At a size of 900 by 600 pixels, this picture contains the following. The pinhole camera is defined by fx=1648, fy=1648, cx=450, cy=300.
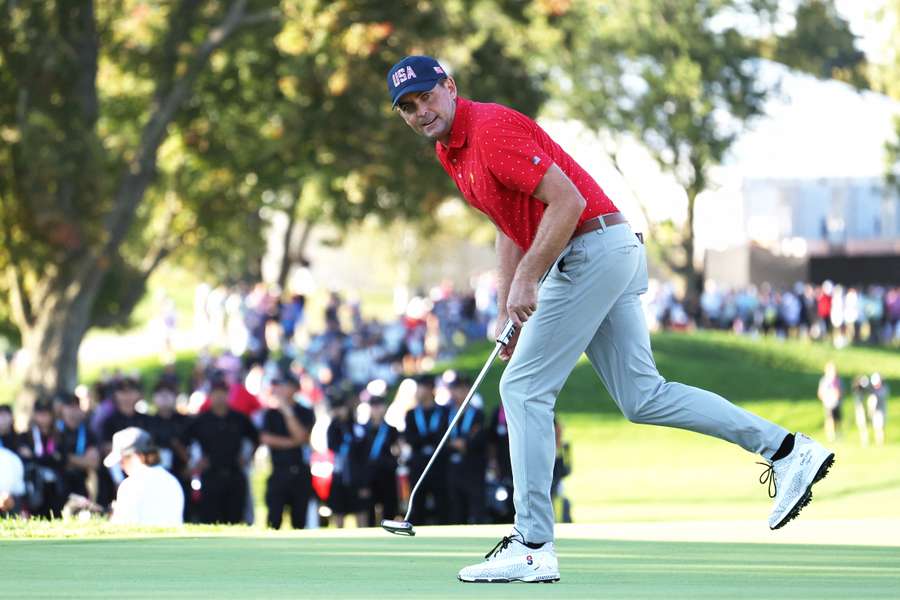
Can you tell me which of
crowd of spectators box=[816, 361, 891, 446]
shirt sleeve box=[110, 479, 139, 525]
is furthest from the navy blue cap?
crowd of spectators box=[816, 361, 891, 446]

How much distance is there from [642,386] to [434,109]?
1.30m

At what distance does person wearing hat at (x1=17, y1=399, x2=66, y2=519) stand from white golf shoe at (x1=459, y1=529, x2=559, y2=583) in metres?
8.06

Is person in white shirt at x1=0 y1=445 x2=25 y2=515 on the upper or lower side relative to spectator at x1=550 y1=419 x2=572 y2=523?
upper

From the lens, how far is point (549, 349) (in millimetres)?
5988

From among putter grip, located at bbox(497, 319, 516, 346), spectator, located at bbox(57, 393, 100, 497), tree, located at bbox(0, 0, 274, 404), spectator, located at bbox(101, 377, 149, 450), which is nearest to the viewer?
putter grip, located at bbox(497, 319, 516, 346)

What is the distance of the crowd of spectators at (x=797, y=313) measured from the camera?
53000 mm

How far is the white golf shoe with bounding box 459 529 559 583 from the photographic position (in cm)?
573

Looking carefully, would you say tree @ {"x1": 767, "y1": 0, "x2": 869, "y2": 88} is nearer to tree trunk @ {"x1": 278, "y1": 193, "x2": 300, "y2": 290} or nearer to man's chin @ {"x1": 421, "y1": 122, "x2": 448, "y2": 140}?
tree trunk @ {"x1": 278, "y1": 193, "x2": 300, "y2": 290}

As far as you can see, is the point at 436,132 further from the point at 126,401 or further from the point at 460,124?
the point at 126,401

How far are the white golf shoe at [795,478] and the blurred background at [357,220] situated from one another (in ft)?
3.69

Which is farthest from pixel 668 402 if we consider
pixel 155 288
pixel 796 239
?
pixel 155 288

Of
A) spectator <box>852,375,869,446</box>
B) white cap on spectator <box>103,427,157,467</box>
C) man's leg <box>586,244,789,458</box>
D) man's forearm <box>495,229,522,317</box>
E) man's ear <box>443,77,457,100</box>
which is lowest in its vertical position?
spectator <box>852,375,869,446</box>

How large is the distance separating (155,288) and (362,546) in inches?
3142

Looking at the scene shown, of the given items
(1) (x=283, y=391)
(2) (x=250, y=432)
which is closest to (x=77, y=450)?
(2) (x=250, y=432)
